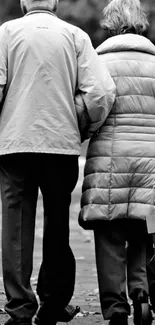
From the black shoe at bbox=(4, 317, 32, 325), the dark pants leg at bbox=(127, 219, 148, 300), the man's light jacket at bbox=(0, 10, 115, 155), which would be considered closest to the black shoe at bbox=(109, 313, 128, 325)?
the dark pants leg at bbox=(127, 219, 148, 300)

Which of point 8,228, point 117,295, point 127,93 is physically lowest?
point 117,295

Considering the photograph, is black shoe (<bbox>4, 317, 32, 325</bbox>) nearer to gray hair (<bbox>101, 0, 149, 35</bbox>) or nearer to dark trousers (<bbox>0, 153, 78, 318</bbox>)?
dark trousers (<bbox>0, 153, 78, 318</bbox>)

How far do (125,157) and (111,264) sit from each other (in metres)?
0.59

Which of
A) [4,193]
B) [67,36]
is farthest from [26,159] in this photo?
[67,36]

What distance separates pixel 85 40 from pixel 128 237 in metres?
1.14

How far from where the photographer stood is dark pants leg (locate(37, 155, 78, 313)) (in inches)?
237

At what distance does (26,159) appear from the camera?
600 centimetres

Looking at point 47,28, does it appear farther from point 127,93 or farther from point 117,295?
point 117,295

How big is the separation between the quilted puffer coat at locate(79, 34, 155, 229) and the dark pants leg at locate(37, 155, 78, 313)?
0.20 metres

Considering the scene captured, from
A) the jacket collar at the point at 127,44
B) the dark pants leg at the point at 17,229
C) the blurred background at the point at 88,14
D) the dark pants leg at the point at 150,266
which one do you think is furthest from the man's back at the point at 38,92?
the blurred background at the point at 88,14

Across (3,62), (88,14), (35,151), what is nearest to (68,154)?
(35,151)

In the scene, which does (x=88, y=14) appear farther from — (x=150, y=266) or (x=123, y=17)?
(x=150, y=266)

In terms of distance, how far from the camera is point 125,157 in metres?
6.21

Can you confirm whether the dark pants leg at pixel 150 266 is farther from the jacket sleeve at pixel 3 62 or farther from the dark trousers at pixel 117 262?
the jacket sleeve at pixel 3 62
